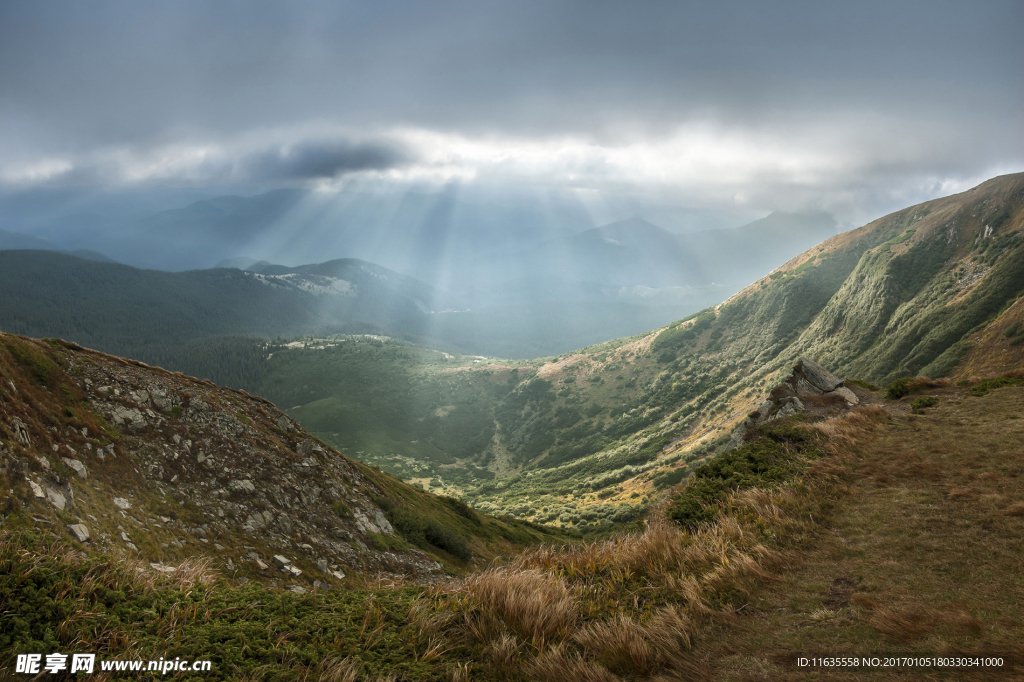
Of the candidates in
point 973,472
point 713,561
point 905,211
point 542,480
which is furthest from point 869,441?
point 905,211

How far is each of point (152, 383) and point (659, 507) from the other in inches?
700

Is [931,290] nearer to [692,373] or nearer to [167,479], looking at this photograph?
[692,373]

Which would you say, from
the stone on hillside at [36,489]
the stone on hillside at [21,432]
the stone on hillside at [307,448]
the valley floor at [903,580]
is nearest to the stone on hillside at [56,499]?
the stone on hillside at [36,489]

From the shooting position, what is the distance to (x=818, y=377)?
26.1 meters

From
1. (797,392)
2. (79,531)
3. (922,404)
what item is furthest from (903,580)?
(797,392)

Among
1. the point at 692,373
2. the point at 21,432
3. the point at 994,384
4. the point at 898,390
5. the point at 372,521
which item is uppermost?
the point at 21,432

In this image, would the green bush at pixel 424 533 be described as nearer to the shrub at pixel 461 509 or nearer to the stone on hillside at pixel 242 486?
the stone on hillside at pixel 242 486

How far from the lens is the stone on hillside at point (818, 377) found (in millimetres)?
24938

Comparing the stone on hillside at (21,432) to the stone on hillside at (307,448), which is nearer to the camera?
the stone on hillside at (21,432)

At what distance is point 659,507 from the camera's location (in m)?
10.3

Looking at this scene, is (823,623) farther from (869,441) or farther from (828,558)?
(869,441)

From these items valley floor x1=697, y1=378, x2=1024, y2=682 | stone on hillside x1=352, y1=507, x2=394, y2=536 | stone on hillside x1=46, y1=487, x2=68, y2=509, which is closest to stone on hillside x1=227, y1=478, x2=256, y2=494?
stone on hillside x1=352, y1=507, x2=394, y2=536

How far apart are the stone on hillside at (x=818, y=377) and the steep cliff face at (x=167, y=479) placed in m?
24.0

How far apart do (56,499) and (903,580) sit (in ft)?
47.7
